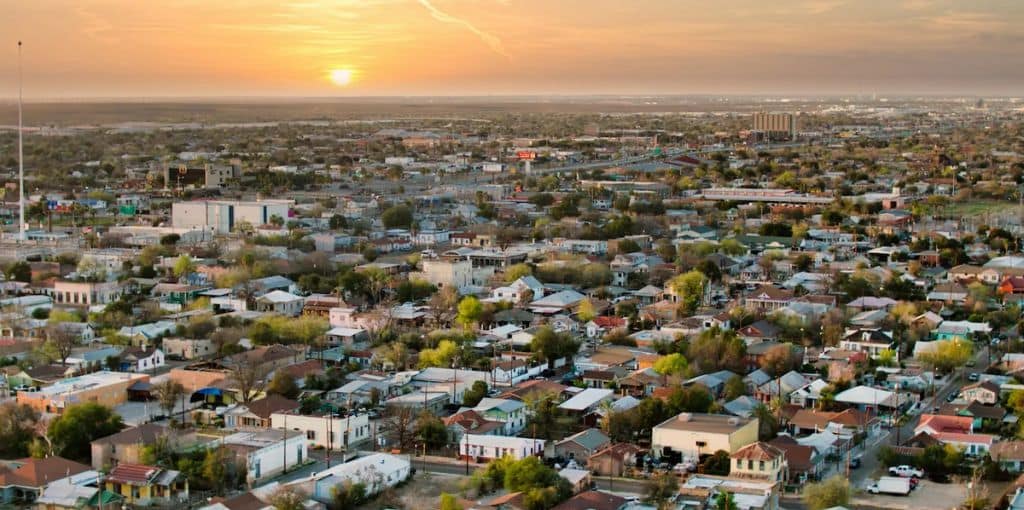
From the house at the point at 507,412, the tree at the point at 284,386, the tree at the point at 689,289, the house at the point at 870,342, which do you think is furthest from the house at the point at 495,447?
the tree at the point at 689,289

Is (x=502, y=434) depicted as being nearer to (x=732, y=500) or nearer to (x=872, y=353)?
(x=732, y=500)

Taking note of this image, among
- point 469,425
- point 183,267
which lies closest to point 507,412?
point 469,425

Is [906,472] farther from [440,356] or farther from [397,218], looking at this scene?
[397,218]

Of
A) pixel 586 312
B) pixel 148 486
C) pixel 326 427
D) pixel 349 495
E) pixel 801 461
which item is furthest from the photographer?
pixel 586 312

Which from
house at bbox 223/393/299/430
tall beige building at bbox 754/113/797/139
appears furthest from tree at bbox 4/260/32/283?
tall beige building at bbox 754/113/797/139

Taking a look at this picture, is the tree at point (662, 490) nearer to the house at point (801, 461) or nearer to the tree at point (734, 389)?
the house at point (801, 461)

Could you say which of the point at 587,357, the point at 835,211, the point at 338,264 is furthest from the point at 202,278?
the point at 835,211
